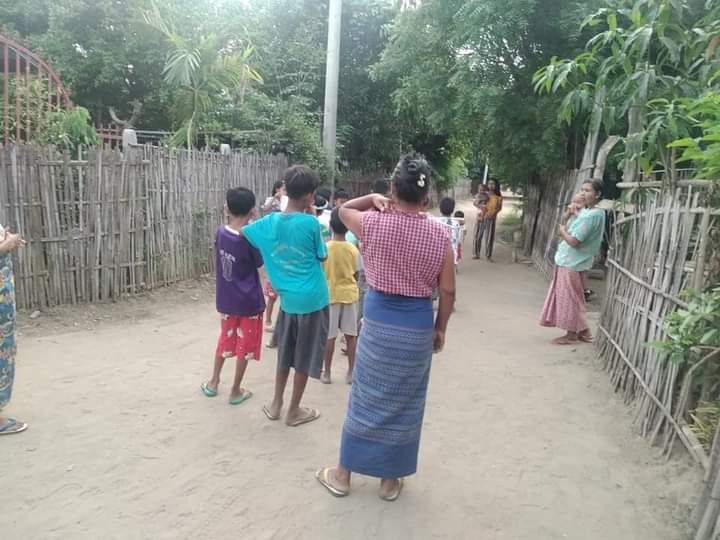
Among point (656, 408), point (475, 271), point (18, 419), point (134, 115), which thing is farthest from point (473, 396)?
point (134, 115)

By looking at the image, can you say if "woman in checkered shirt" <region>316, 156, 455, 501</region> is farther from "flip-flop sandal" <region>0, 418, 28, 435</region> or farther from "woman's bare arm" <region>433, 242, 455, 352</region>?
"flip-flop sandal" <region>0, 418, 28, 435</region>

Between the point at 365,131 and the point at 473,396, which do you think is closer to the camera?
the point at 473,396

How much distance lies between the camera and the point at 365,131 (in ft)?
50.1

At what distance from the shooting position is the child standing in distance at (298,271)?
10.9 feet

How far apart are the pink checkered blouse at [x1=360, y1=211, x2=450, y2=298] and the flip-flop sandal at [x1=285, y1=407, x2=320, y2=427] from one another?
1403 mm

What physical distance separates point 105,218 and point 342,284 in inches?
120

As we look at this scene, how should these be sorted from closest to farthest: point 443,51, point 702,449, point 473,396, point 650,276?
point 702,449, point 650,276, point 473,396, point 443,51

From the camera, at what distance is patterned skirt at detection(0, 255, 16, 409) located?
10.2ft

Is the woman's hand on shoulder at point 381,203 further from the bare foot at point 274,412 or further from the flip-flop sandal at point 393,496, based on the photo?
the bare foot at point 274,412

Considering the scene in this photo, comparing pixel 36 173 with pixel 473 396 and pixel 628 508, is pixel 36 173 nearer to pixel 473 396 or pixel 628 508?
pixel 473 396

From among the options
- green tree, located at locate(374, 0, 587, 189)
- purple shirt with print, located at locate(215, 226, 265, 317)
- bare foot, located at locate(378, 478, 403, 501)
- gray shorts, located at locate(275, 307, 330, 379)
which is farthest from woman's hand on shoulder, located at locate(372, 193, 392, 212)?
green tree, located at locate(374, 0, 587, 189)

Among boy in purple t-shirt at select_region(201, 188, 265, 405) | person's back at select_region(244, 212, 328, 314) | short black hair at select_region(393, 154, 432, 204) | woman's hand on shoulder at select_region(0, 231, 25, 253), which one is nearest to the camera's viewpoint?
short black hair at select_region(393, 154, 432, 204)

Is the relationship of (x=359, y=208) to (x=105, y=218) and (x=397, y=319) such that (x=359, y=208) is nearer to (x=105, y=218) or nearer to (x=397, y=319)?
(x=397, y=319)

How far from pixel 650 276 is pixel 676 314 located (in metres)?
1.09
